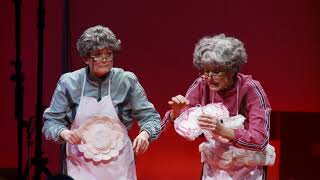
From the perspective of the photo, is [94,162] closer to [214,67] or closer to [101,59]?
[101,59]

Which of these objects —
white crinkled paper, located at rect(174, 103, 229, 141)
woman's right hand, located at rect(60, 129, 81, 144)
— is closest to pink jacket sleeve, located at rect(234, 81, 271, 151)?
white crinkled paper, located at rect(174, 103, 229, 141)

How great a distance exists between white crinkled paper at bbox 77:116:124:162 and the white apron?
0.07ft

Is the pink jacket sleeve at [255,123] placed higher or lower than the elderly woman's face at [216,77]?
lower

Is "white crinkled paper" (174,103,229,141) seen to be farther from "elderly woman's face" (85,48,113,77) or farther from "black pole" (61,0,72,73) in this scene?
"black pole" (61,0,72,73)

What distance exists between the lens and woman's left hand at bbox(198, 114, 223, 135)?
2.45m

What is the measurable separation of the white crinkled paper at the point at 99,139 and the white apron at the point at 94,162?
0.07ft

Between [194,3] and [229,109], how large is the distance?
4.80ft

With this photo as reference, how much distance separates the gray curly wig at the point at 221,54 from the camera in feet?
8.27

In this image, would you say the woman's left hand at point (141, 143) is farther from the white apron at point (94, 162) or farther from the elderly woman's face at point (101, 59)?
the elderly woman's face at point (101, 59)

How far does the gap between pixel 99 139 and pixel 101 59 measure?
1.15 ft

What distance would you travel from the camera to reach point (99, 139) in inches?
106

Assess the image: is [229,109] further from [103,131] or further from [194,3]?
[194,3]

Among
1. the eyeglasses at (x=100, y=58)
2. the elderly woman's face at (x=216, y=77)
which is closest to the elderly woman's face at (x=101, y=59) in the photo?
the eyeglasses at (x=100, y=58)
